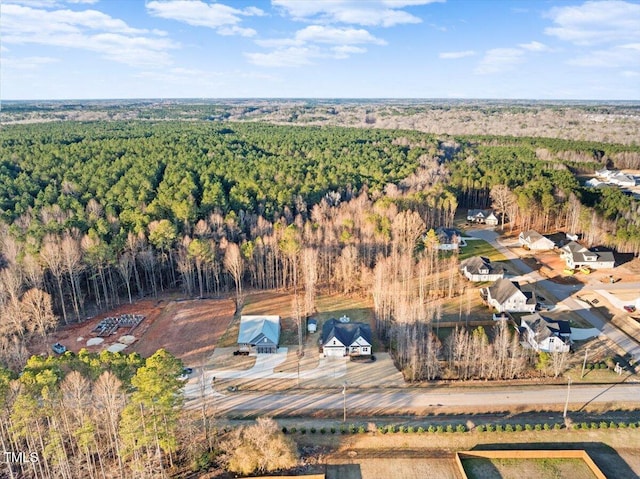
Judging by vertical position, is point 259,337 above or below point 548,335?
below

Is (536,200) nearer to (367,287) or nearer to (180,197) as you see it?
(367,287)

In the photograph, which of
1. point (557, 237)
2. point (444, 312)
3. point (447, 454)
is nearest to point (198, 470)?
point (447, 454)

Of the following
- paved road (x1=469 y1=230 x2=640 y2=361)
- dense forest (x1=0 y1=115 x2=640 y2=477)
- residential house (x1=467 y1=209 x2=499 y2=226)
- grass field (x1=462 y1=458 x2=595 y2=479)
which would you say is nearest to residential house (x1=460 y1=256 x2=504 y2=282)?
dense forest (x1=0 y1=115 x2=640 y2=477)

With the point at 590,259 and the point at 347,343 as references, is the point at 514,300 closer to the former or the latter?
the point at 590,259

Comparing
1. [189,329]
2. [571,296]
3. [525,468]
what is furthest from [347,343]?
[571,296]

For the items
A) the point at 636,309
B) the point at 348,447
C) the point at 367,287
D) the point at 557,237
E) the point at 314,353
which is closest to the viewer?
the point at 348,447

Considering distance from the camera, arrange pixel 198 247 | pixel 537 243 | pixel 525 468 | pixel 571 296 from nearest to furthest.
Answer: pixel 525 468 < pixel 571 296 < pixel 198 247 < pixel 537 243

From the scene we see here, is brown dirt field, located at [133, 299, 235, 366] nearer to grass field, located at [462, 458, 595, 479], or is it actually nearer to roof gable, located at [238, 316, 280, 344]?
roof gable, located at [238, 316, 280, 344]
